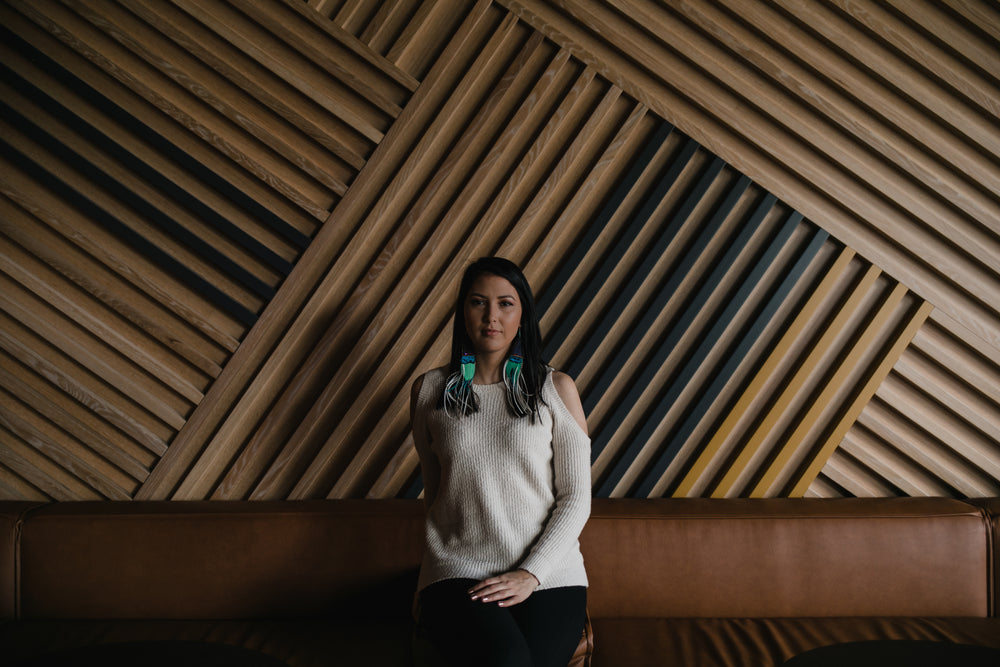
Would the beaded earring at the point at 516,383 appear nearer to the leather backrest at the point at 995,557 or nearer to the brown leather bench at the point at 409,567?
the brown leather bench at the point at 409,567

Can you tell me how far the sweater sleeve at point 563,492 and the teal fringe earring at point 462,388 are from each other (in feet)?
0.71

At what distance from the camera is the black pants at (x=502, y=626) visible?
1470mm

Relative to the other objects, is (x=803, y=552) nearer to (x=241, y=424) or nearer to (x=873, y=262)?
(x=873, y=262)

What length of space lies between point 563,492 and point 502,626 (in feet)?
1.27

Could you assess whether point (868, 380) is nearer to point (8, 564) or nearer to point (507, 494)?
point (507, 494)

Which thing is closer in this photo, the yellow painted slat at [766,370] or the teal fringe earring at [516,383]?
the teal fringe earring at [516,383]

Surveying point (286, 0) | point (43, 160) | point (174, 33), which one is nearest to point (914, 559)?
point (286, 0)

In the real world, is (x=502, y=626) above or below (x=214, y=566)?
above

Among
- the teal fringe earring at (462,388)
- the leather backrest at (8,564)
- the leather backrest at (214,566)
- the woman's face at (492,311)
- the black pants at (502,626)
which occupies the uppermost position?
the woman's face at (492,311)

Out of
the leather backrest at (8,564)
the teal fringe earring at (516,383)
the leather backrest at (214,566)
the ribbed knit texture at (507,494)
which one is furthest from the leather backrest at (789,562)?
the leather backrest at (8,564)

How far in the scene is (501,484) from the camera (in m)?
1.72

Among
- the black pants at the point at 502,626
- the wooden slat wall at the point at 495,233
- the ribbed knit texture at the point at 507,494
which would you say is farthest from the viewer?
the wooden slat wall at the point at 495,233

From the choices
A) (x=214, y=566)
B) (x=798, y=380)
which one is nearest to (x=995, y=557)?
(x=798, y=380)

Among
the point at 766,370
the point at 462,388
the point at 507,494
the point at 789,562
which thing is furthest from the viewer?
the point at 766,370
